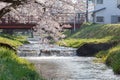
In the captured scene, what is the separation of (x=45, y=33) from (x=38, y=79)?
7.02 m

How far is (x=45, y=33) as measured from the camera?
23.6m

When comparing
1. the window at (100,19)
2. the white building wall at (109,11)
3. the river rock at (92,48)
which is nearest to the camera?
the river rock at (92,48)

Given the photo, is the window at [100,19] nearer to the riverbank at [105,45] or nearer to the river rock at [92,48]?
the riverbank at [105,45]

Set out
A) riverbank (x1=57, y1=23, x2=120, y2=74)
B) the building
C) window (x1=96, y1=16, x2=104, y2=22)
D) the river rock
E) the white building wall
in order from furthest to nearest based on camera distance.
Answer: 1. window (x1=96, y1=16, x2=104, y2=22)
2. the white building wall
3. the building
4. the river rock
5. riverbank (x1=57, y1=23, x2=120, y2=74)

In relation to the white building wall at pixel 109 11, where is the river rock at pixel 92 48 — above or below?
below

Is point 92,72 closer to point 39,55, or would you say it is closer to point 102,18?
point 39,55

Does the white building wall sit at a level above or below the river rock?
above

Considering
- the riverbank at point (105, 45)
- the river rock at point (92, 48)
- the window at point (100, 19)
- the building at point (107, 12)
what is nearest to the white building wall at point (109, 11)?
the building at point (107, 12)

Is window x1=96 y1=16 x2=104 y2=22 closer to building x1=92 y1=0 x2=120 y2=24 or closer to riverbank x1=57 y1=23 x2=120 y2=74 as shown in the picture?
building x1=92 y1=0 x2=120 y2=24

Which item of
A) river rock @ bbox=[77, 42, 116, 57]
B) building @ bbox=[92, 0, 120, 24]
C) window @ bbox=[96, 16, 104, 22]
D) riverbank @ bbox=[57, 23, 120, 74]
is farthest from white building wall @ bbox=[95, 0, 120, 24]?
river rock @ bbox=[77, 42, 116, 57]

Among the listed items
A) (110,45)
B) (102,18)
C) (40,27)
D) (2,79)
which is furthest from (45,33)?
(102,18)

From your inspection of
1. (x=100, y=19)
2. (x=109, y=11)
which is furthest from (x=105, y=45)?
(x=100, y=19)

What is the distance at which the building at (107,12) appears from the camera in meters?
88.1

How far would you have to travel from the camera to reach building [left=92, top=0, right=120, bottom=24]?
289ft
